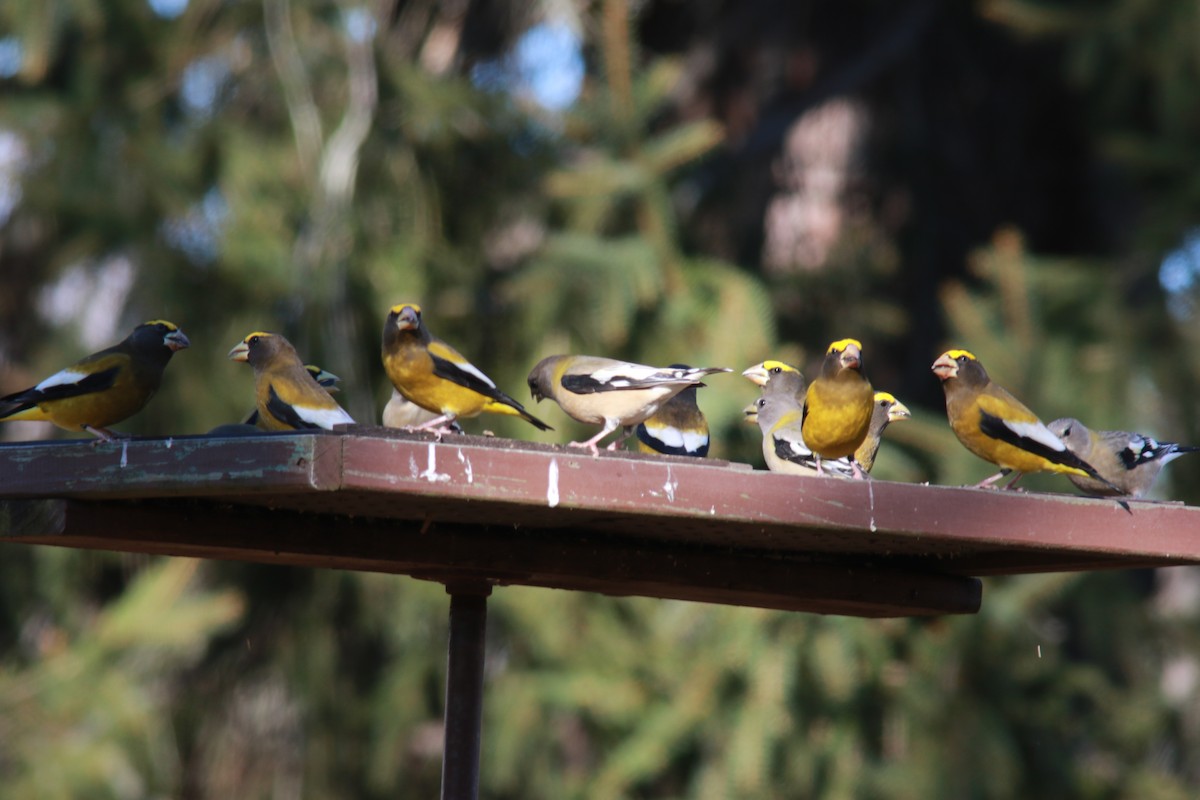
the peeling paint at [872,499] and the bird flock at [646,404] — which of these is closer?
the peeling paint at [872,499]

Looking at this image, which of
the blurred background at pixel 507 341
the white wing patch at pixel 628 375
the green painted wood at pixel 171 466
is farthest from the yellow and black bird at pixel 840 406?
the blurred background at pixel 507 341

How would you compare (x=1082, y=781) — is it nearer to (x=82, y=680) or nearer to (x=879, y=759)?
(x=879, y=759)

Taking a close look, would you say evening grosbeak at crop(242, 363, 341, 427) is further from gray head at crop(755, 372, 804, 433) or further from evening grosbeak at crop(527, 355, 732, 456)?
gray head at crop(755, 372, 804, 433)

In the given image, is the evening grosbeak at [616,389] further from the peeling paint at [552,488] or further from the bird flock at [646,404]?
the peeling paint at [552,488]

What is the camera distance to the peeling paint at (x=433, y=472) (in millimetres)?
3002

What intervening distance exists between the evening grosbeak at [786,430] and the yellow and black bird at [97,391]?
193 centimetres

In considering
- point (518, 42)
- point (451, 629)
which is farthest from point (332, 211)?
point (451, 629)

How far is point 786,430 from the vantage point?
475cm

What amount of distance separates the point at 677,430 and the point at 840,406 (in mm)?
796

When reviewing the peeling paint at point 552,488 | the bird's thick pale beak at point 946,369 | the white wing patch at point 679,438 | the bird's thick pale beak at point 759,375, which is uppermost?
the bird's thick pale beak at point 759,375

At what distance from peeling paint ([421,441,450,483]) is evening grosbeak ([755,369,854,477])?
1.55 m

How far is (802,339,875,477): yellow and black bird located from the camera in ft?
13.3

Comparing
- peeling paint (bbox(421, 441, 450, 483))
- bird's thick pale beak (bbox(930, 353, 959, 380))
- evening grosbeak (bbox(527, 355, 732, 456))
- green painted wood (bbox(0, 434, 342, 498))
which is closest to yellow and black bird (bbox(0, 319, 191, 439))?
green painted wood (bbox(0, 434, 342, 498))

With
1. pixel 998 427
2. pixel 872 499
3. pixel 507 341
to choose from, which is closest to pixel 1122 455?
pixel 998 427
